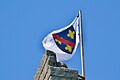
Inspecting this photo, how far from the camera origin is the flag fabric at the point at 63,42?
919 cm

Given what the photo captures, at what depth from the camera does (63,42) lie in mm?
9727

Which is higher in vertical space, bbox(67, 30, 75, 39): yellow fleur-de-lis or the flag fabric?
bbox(67, 30, 75, 39): yellow fleur-de-lis

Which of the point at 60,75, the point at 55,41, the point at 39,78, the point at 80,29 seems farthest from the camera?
the point at 80,29

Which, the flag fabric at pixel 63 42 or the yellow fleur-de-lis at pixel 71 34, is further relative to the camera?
the yellow fleur-de-lis at pixel 71 34

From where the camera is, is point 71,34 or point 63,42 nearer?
point 63,42

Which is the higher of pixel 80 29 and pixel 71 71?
pixel 80 29

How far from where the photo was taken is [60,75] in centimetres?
745

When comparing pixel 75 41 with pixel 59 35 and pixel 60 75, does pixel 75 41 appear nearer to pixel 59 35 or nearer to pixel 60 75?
pixel 59 35

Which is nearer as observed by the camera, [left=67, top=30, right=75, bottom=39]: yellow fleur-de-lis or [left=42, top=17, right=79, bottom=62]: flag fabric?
[left=42, top=17, right=79, bottom=62]: flag fabric

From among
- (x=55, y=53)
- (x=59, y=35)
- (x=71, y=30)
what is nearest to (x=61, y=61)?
(x=55, y=53)

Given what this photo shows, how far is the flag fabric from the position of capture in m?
9.19

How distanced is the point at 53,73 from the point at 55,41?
217 centimetres

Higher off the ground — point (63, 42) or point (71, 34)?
point (71, 34)

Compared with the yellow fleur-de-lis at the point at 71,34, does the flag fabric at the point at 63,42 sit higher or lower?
lower
